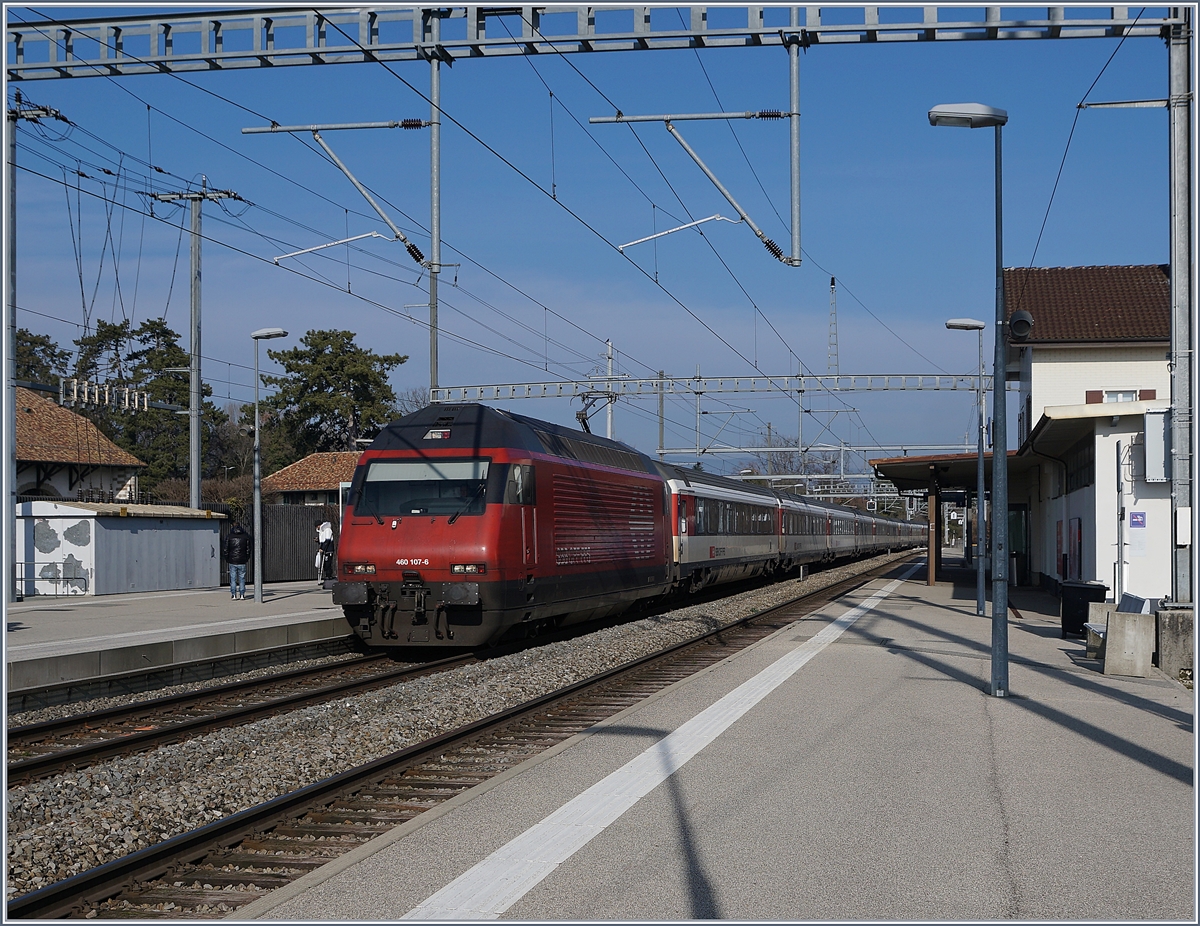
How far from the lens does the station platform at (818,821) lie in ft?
18.1

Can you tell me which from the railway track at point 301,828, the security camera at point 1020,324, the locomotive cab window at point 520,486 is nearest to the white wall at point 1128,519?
the security camera at point 1020,324

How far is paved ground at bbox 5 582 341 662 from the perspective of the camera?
15701mm

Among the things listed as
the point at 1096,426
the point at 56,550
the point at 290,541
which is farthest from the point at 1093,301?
the point at 56,550

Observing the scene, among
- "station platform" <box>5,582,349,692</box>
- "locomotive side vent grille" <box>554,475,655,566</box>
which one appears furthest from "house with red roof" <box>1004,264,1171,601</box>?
"station platform" <box>5,582,349,692</box>

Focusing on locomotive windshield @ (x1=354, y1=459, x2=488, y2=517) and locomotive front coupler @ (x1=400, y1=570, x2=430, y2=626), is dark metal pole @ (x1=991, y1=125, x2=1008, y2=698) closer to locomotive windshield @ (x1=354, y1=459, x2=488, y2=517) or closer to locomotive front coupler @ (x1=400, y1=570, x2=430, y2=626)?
locomotive windshield @ (x1=354, y1=459, x2=488, y2=517)

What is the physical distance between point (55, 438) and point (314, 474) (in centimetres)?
1414

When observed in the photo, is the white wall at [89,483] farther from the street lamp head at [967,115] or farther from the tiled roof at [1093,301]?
the street lamp head at [967,115]

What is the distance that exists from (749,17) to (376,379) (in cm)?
5341

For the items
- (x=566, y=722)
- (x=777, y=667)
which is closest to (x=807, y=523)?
(x=777, y=667)

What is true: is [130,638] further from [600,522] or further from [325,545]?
[325,545]

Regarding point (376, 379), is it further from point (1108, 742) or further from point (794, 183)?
point (1108, 742)

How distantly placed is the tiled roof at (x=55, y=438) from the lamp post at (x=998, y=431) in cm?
3482

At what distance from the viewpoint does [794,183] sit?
13398 millimetres

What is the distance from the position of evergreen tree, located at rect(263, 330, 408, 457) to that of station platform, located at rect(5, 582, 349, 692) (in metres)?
38.0
